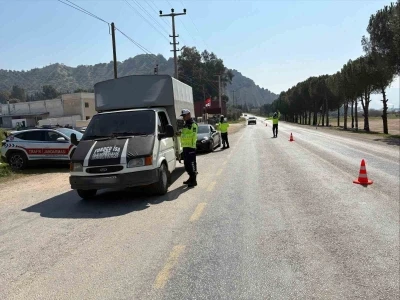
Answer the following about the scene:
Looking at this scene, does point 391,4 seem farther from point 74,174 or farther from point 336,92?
point 74,174

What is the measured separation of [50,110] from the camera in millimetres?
80875

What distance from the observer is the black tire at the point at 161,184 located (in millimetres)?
8078

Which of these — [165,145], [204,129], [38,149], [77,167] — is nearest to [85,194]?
[77,167]

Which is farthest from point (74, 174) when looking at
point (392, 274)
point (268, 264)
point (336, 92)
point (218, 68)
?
point (218, 68)

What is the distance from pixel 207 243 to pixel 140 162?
2970mm

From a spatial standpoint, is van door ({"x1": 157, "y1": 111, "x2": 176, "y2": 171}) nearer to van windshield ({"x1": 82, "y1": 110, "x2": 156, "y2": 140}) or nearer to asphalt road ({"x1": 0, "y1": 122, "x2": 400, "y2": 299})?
van windshield ({"x1": 82, "y1": 110, "x2": 156, "y2": 140})

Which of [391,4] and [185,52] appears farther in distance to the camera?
[185,52]

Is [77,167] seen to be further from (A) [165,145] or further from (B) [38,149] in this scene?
(B) [38,149]

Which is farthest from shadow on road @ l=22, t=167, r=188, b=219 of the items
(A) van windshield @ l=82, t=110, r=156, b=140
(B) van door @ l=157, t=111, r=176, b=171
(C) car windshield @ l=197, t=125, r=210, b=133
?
(C) car windshield @ l=197, t=125, r=210, b=133

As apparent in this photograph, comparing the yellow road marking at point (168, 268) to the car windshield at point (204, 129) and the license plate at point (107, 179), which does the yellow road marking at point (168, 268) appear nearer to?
the license plate at point (107, 179)

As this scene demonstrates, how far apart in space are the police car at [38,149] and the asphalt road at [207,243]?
4964 mm

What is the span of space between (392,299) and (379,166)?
413 inches

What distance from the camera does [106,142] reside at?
775cm

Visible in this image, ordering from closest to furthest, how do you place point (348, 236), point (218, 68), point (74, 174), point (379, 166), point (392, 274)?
point (392, 274) < point (348, 236) < point (74, 174) < point (379, 166) < point (218, 68)
